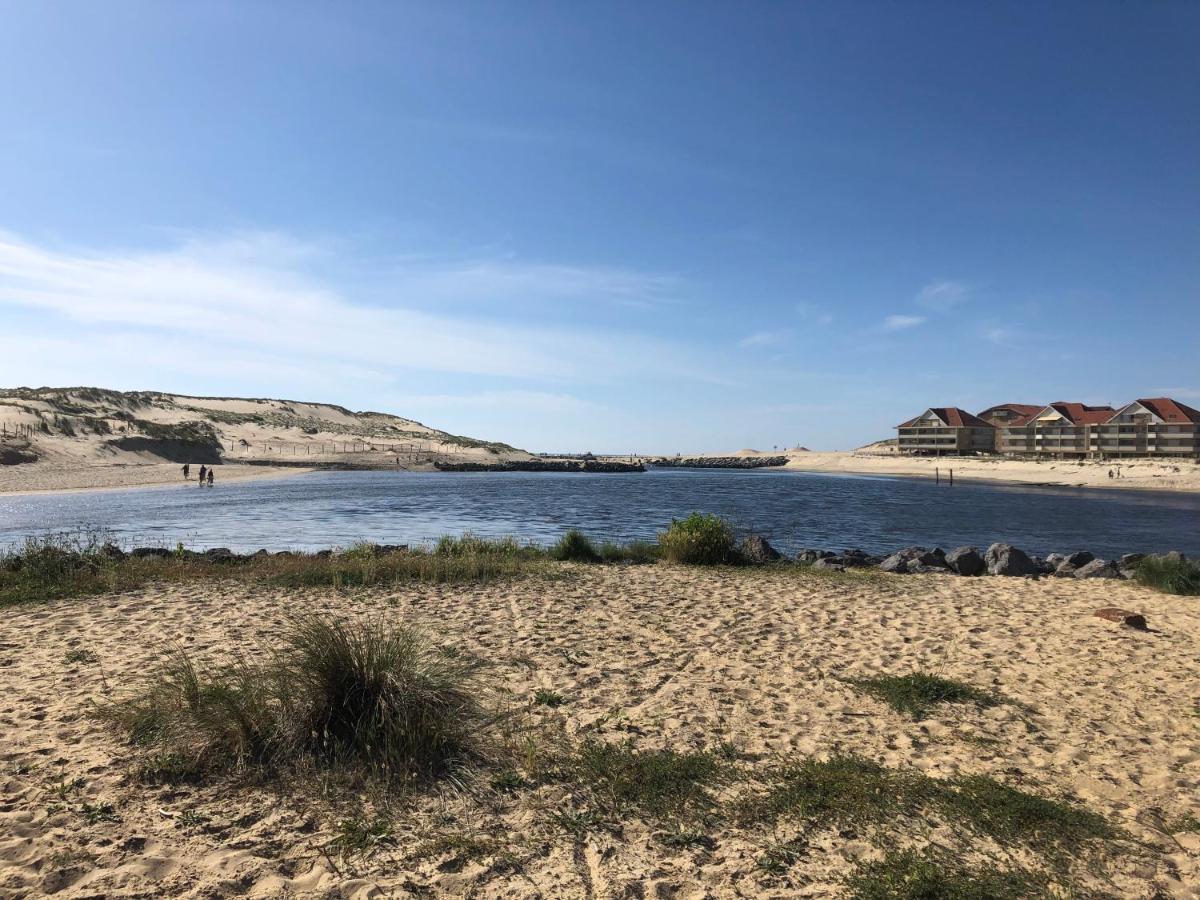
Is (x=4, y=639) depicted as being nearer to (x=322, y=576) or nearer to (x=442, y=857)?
(x=322, y=576)

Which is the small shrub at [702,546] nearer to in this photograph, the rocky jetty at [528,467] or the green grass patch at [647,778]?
the green grass patch at [647,778]

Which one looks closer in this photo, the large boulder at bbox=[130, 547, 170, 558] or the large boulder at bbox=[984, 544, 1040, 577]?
the large boulder at bbox=[130, 547, 170, 558]

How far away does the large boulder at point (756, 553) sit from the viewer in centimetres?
1689

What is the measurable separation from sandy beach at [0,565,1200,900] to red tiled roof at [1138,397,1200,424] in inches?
3812

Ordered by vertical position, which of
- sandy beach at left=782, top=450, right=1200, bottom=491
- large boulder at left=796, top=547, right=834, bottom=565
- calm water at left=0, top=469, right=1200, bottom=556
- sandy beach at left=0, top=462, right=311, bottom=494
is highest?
sandy beach at left=782, top=450, right=1200, bottom=491

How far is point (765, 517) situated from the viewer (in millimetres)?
35469

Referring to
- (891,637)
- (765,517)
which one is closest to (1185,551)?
(765,517)

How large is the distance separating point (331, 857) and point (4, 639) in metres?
7.24

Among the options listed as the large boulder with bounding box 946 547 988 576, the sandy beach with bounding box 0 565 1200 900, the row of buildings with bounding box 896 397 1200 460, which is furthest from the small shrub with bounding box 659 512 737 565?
the row of buildings with bounding box 896 397 1200 460

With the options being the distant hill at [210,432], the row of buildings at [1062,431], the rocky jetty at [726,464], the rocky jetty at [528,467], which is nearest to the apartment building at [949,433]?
the row of buildings at [1062,431]

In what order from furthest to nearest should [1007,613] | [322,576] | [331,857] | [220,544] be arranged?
1. [220,544]
2. [322,576]
3. [1007,613]
4. [331,857]

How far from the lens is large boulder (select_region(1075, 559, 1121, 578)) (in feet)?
54.2

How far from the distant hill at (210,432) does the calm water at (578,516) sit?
677 inches

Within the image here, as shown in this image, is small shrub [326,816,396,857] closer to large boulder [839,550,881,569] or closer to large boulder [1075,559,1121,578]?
large boulder [839,550,881,569]
